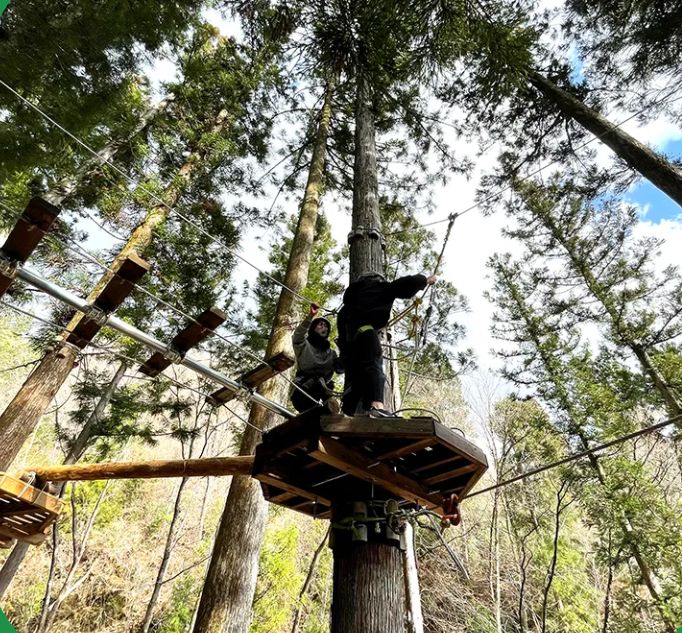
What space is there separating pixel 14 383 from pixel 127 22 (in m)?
19.1

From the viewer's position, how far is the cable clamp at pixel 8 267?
207cm

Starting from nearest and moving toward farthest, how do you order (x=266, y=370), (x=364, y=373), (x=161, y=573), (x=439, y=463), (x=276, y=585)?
(x=439, y=463)
(x=364, y=373)
(x=266, y=370)
(x=161, y=573)
(x=276, y=585)

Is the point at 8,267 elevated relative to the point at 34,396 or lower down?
lower down

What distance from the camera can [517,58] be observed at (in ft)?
20.5

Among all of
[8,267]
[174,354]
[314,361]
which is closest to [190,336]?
[174,354]

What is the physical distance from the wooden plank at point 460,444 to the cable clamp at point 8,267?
7.09 ft

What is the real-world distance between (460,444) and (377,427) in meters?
0.44

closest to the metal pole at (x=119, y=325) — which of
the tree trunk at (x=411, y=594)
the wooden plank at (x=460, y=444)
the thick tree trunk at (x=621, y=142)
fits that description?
the wooden plank at (x=460, y=444)

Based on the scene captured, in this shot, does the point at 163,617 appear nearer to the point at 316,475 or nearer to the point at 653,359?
the point at 316,475

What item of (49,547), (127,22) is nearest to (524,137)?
(127,22)

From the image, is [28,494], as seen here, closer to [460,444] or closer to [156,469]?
[156,469]

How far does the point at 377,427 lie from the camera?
1.98 m

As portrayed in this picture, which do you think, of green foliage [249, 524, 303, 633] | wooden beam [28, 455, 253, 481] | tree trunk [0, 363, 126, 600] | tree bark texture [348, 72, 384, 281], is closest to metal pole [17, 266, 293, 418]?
wooden beam [28, 455, 253, 481]

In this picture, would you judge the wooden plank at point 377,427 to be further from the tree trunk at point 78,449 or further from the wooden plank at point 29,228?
the tree trunk at point 78,449
